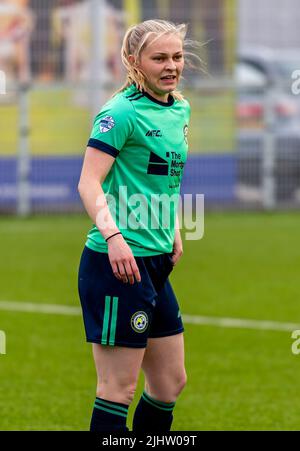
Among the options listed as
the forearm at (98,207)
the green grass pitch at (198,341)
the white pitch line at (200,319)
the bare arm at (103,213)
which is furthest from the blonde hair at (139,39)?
the white pitch line at (200,319)

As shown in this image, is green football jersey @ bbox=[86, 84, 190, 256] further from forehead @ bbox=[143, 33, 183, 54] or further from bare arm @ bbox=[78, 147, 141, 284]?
forehead @ bbox=[143, 33, 183, 54]

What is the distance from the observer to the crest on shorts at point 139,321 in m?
5.25

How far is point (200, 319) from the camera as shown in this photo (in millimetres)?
10617

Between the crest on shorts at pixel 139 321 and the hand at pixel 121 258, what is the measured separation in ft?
0.82

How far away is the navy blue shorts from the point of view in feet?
17.2

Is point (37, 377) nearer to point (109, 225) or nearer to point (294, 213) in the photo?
point (109, 225)

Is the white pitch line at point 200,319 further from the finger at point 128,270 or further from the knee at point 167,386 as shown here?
the finger at point 128,270

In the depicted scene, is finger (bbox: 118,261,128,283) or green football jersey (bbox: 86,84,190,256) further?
green football jersey (bbox: 86,84,190,256)

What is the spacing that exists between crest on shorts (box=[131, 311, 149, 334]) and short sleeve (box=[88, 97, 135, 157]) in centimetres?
68

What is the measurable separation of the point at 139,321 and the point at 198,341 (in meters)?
4.48

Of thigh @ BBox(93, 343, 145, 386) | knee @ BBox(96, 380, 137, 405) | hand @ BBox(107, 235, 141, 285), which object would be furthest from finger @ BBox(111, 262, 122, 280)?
knee @ BBox(96, 380, 137, 405)

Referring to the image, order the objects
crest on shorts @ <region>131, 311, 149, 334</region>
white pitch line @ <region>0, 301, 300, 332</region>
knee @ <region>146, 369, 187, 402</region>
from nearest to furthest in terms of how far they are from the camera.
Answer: crest on shorts @ <region>131, 311, 149, 334</region> → knee @ <region>146, 369, 187, 402</region> → white pitch line @ <region>0, 301, 300, 332</region>

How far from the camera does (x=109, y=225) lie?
199 inches
